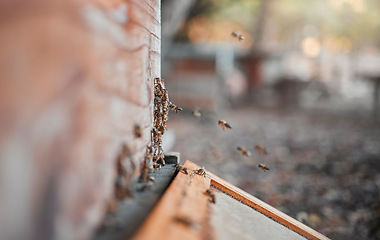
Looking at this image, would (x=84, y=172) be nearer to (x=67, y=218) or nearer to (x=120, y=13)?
(x=67, y=218)

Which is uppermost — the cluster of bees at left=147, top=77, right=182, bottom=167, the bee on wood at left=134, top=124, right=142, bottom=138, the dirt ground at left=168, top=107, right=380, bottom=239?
the dirt ground at left=168, top=107, right=380, bottom=239

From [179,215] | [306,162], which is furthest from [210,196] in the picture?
[306,162]

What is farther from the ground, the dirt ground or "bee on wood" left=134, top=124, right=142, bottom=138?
the dirt ground

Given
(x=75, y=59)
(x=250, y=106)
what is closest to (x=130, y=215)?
(x=75, y=59)

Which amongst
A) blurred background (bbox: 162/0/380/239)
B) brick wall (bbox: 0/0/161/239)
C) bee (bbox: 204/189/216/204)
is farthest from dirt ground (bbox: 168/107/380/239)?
brick wall (bbox: 0/0/161/239)

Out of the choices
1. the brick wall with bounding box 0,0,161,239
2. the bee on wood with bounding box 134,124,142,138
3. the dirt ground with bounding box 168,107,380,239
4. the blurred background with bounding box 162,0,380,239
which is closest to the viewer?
the brick wall with bounding box 0,0,161,239

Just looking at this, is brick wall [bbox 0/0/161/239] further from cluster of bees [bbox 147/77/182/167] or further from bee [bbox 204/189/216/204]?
cluster of bees [bbox 147/77/182/167]

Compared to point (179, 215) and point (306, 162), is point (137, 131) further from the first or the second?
point (306, 162)
